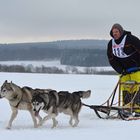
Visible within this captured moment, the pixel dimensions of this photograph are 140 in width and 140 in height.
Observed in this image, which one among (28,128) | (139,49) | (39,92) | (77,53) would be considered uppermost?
(77,53)

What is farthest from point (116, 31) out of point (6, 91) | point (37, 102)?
point (6, 91)

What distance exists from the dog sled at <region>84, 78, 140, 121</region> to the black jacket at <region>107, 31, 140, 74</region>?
1.11ft

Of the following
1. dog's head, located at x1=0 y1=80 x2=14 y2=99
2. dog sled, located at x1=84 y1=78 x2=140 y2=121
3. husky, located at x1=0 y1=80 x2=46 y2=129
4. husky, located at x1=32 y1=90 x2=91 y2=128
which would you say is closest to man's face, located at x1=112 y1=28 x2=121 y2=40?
dog sled, located at x1=84 y1=78 x2=140 y2=121

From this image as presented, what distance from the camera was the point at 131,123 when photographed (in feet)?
28.2

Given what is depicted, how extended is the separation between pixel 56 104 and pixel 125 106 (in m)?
1.73

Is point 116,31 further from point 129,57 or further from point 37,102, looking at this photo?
point 37,102

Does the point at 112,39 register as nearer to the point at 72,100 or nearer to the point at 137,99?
the point at 137,99

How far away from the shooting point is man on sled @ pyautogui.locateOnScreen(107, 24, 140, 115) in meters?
9.68

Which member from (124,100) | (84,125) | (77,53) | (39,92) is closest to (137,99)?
(124,100)

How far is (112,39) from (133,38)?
472 mm

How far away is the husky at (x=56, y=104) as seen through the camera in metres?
8.16

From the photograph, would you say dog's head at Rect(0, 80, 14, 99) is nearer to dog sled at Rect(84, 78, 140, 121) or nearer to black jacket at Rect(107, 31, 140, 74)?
dog sled at Rect(84, 78, 140, 121)

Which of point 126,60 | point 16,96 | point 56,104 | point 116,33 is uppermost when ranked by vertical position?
point 116,33

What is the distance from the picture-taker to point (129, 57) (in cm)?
984
